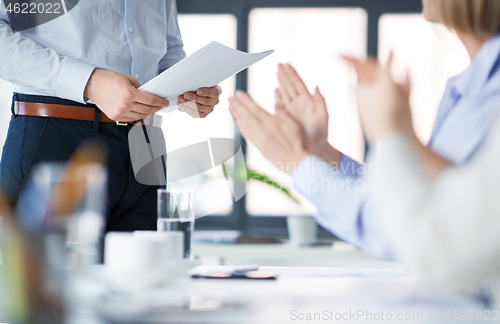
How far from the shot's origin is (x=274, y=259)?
2502mm

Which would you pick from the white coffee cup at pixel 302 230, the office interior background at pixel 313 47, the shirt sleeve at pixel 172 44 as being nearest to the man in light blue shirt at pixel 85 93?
the shirt sleeve at pixel 172 44

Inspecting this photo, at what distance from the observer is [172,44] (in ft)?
5.32

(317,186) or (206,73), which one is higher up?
(206,73)

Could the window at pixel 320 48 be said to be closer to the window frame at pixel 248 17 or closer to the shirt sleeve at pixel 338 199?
the window frame at pixel 248 17

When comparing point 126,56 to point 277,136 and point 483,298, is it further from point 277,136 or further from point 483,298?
point 483,298

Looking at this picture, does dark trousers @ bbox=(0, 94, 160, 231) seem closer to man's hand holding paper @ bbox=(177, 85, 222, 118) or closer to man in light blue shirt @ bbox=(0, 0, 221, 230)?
man in light blue shirt @ bbox=(0, 0, 221, 230)

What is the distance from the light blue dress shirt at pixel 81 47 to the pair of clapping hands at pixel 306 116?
0.62 m

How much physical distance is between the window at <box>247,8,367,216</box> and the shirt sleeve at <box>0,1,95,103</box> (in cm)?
280

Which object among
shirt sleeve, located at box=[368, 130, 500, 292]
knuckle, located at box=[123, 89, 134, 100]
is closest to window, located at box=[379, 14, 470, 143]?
knuckle, located at box=[123, 89, 134, 100]

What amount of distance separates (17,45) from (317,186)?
2.97ft

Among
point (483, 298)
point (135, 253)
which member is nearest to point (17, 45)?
point (135, 253)

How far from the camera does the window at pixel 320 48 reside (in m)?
3.95

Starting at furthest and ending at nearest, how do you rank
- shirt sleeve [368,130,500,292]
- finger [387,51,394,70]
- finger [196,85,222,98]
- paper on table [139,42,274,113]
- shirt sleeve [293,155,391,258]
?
finger [196,85,222,98] → paper on table [139,42,274,113] → shirt sleeve [293,155,391,258] → finger [387,51,394,70] → shirt sleeve [368,130,500,292]

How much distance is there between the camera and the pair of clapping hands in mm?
459
